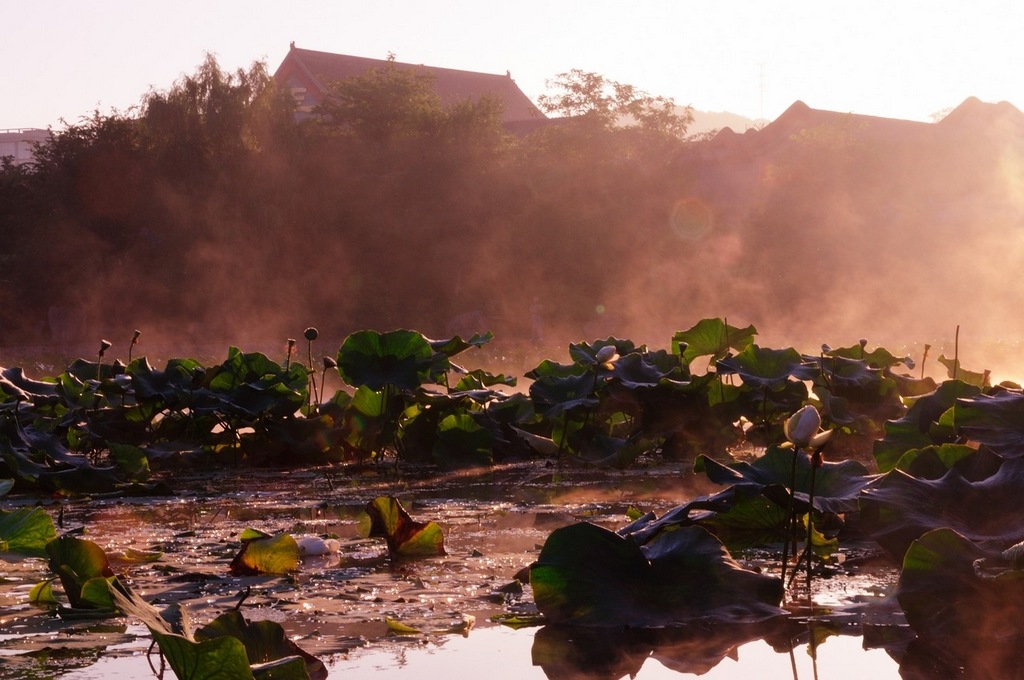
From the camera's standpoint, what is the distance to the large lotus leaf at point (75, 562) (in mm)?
2367

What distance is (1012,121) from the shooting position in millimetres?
30344

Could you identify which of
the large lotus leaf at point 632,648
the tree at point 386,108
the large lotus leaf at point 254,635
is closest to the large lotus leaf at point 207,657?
the large lotus leaf at point 254,635

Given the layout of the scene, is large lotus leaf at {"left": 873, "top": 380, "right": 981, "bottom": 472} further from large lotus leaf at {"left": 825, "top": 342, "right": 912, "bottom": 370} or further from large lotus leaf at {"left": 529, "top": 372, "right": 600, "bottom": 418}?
large lotus leaf at {"left": 825, "top": 342, "right": 912, "bottom": 370}

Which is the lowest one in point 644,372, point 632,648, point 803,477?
point 632,648

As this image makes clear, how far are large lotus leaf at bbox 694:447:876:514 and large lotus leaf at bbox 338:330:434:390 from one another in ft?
6.97

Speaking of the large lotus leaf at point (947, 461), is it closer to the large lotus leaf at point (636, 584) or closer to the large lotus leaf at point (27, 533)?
the large lotus leaf at point (636, 584)

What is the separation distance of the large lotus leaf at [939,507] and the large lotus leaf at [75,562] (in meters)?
1.55

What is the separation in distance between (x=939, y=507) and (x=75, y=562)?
1.74 m

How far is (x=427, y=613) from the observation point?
94.0 inches

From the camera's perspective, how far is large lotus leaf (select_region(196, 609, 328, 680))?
1836 mm

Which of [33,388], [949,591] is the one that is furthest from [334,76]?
[949,591]

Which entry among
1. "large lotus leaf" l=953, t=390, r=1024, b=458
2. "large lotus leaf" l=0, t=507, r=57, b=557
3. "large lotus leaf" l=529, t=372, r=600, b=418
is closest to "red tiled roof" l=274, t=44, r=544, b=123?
"large lotus leaf" l=529, t=372, r=600, b=418

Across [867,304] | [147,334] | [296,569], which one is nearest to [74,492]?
[296,569]

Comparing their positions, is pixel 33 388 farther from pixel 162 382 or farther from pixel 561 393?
pixel 561 393
